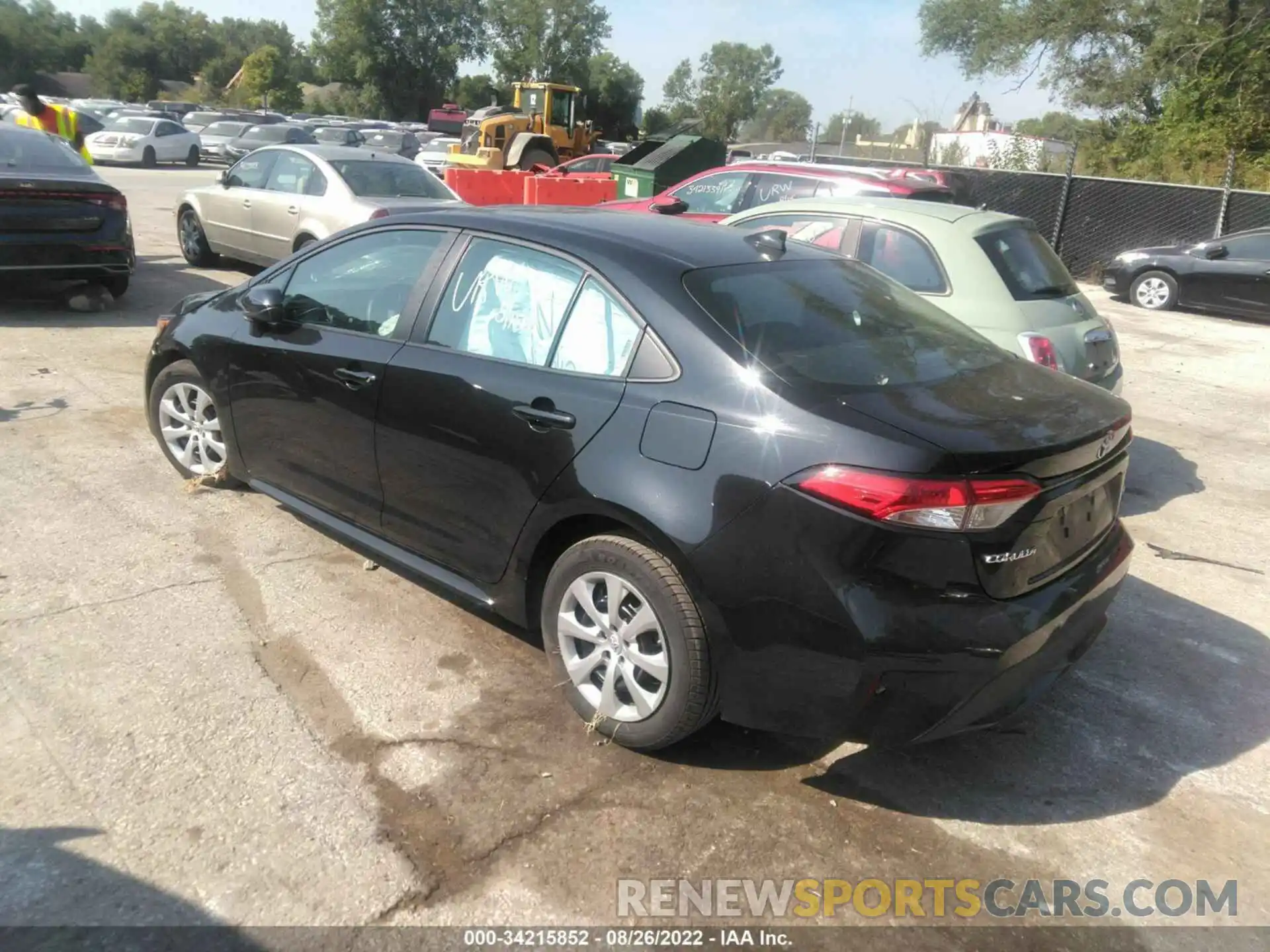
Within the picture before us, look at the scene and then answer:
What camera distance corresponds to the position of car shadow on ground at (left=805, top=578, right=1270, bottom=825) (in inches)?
125

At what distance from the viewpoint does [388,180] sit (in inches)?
388

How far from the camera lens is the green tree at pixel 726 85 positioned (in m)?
99.4

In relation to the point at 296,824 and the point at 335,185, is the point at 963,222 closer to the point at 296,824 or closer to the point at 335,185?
the point at 296,824

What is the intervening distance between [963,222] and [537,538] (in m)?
3.98

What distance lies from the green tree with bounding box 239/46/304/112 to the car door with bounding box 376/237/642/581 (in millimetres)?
71922

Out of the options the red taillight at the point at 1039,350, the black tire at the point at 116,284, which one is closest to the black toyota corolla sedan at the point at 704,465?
the red taillight at the point at 1039,350

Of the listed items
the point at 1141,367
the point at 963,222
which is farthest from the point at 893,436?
the point at 1141,367

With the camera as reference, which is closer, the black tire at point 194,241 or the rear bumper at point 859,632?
the rear bumper at point 859,632

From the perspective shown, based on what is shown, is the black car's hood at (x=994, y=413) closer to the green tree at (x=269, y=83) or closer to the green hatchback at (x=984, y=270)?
the green hatchback at (x=984, y=270)

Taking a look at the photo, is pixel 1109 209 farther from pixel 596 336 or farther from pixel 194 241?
pixel 596 336

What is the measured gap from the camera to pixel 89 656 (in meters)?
3.58

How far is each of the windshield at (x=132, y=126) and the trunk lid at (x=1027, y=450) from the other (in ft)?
108

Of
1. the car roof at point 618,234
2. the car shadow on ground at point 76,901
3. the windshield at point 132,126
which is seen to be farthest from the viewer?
the windshield at point 132,126

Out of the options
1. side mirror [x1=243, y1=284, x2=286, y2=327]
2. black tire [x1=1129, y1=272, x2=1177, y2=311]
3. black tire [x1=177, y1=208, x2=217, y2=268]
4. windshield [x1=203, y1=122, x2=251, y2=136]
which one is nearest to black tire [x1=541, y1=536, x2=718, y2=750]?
side mirror [x1=243, y1=284, x2=286, y2=327]
